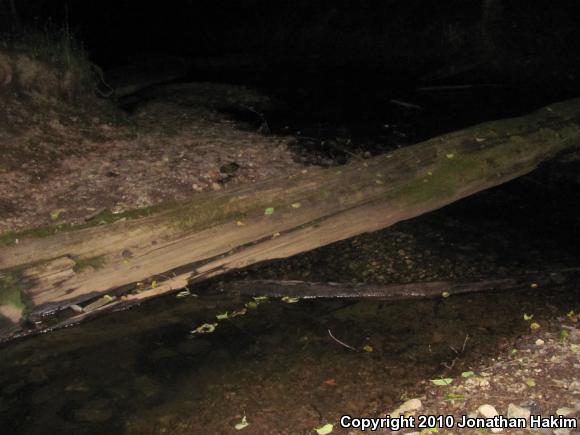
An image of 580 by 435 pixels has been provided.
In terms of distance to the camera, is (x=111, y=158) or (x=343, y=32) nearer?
(x=111, y=158)

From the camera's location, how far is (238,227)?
4.02 m

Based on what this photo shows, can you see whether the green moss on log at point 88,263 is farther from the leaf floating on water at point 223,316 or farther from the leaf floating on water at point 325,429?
the leaf floating on water at point 325,429

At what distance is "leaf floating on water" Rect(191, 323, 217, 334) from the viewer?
146 inches

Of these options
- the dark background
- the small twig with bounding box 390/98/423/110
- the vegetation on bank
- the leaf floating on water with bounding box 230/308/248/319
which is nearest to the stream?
the leaf floating on water with bounding box 230/308/248/319

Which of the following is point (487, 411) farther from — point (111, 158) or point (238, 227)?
point (111, 158)

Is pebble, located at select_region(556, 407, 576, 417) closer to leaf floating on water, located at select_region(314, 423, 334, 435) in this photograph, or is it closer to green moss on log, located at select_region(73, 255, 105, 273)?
leaf floating on water, located at select_region(314, 423, 334, 435)

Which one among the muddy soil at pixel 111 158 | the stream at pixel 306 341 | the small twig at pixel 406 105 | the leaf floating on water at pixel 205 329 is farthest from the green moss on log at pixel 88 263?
the small twig at pixel 406 105

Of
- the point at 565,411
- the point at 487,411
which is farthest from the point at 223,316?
the point at 565,411

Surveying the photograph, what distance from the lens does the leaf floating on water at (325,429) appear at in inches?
111

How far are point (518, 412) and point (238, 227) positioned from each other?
2.11 meters

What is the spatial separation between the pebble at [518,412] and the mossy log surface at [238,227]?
1932 millimetres

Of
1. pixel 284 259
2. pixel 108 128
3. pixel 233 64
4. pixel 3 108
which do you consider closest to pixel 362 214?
pixel 284 259

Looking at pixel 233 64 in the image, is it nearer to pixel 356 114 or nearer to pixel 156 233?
pixel 356 114

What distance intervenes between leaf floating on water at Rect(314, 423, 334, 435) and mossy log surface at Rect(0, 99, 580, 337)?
4.87ft
